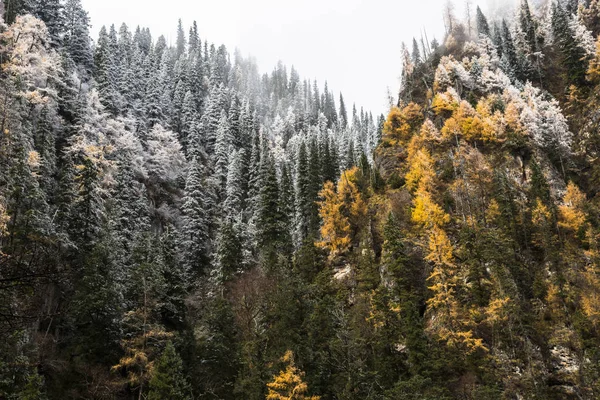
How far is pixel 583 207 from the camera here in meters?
42.9

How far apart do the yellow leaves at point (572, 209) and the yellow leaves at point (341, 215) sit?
21.4m

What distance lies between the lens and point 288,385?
2572cm

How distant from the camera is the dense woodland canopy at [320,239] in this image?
2916 centimetres

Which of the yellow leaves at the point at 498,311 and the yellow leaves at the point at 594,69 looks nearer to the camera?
the yellow leaves at the point at 498,311

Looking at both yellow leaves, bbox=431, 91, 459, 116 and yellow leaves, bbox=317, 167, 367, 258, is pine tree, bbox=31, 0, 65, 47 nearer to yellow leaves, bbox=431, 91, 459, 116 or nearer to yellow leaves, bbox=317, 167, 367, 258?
yellow leaves, bbox=317, 167, 367, 258

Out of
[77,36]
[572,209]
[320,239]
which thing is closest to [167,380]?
[320,239]

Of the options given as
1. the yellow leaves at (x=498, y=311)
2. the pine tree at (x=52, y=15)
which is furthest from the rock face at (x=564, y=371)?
the pine tree at (x=52, y=15)

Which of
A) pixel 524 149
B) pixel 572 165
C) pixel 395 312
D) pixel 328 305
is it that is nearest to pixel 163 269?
pixel 328 305

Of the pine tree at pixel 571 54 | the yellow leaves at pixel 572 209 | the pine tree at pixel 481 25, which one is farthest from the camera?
the pine tree at pixel 481 25

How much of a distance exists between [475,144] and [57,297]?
49003 millimetres

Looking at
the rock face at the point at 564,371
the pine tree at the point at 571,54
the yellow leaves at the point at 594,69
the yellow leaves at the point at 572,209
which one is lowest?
the rock face at the point at 564,371

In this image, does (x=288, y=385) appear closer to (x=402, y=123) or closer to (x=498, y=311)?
(x=498, y=311)

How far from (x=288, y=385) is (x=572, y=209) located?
35562mm

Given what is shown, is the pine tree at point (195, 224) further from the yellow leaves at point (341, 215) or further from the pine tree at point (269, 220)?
the yellow leaves at point (341, 215)
